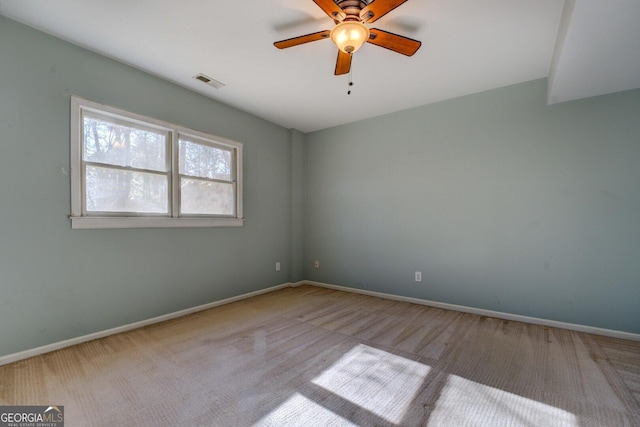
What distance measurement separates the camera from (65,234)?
7.67 feet

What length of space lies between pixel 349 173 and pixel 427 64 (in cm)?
192

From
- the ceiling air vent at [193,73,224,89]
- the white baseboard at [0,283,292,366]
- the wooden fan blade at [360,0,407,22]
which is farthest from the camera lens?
the ceiling air vent at [193,73,224,89]

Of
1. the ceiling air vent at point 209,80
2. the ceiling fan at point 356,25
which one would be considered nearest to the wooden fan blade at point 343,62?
the ceiling fan at point 356,25

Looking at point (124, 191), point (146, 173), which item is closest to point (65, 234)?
point (124, 191)

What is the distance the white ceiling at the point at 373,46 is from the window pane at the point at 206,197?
112cm

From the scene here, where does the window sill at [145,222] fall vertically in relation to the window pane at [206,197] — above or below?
below

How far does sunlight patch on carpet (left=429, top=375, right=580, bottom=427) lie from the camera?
149 cm

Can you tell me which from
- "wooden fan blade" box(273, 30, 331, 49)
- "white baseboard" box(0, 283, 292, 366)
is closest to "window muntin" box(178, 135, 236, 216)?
"white baseboard" box(0, 283, 292, 366)

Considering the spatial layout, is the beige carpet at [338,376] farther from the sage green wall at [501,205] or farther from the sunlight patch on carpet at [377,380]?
the sage green wall at [501,205]

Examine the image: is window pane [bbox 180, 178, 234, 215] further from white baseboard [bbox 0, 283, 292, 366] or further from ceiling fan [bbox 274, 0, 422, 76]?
ceiling fan [bbox 274, 0, 422, 76]

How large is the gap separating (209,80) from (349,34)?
1864 mm

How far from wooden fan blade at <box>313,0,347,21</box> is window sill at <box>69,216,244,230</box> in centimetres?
252

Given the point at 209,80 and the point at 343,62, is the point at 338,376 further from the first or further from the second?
the point at 209,80

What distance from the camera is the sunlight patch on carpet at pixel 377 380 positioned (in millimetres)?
1626
